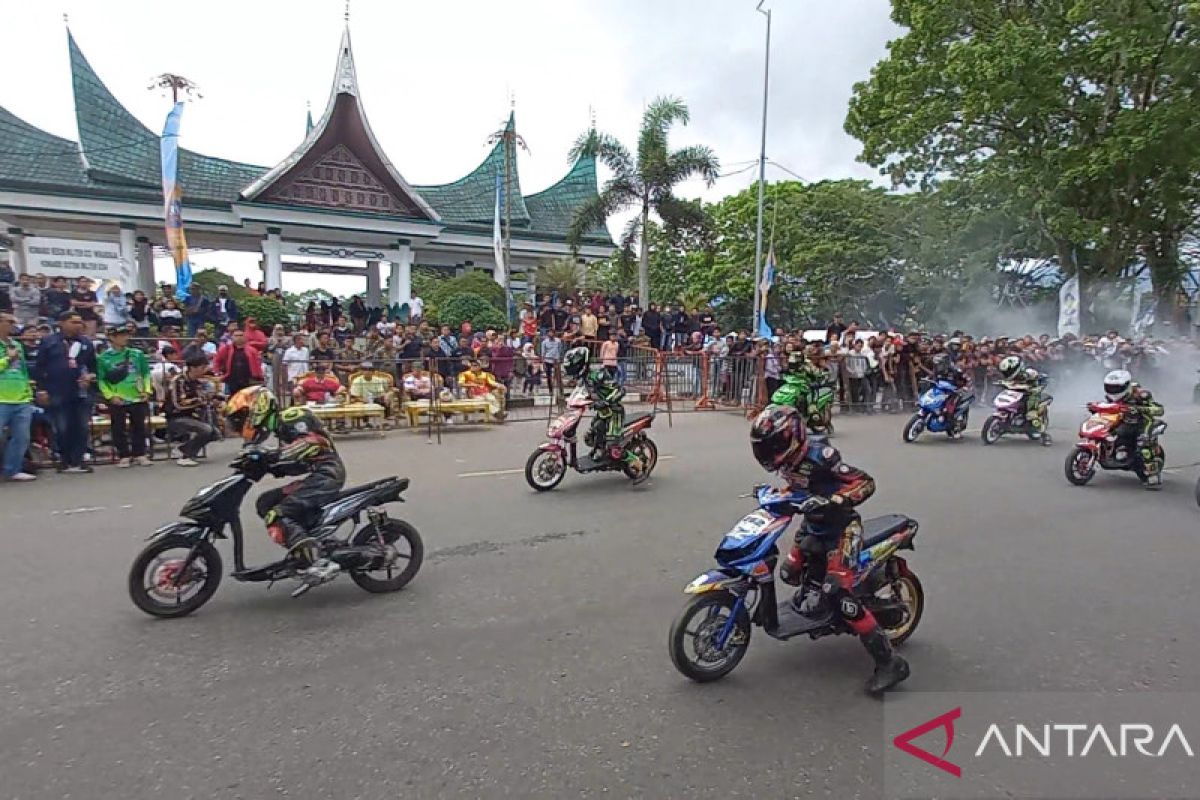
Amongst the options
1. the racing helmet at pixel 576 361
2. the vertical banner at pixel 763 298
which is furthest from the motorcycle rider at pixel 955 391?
the vertical banner at pixel 763 298

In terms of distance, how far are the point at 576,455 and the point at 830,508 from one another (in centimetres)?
493

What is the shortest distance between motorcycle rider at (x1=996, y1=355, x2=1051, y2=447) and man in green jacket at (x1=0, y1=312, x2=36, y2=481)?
12872mm

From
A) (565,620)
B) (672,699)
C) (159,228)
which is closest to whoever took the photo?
(672,699)

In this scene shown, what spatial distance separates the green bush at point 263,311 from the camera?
18891 millimetres

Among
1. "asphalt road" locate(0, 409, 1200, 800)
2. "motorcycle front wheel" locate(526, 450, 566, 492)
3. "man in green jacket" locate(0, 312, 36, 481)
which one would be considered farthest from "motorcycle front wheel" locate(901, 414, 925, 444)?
"man in green jacket" locate(0, 312, 36, 481)

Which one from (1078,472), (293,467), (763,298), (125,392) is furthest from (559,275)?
(293,467)

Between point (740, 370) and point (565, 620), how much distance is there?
1190 centimetres

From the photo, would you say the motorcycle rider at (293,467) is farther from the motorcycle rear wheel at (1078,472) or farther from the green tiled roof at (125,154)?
the green tiled roof at (125,154)

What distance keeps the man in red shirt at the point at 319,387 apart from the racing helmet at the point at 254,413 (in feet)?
24.5

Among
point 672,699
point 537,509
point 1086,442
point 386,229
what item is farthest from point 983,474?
point 386,229

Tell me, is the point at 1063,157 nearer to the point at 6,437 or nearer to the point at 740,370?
the point at 740,370

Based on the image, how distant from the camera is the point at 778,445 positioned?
143 inches

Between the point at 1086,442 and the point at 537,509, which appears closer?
the point at 537,509

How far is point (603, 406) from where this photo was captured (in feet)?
27.8
